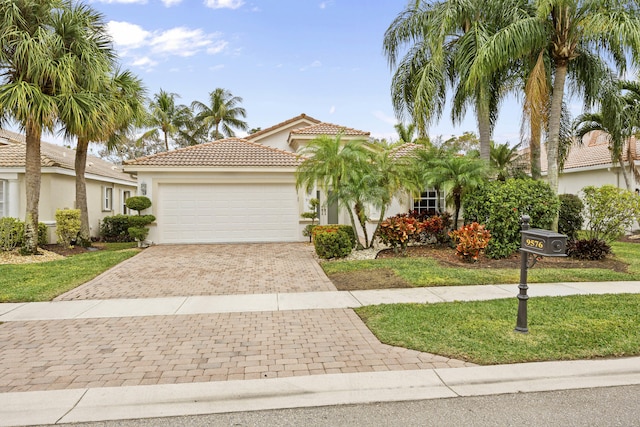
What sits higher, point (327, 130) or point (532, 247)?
point (327, 130)

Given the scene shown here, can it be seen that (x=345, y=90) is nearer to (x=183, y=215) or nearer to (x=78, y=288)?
(x=183, y=215)

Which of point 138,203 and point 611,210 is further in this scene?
point 138,203

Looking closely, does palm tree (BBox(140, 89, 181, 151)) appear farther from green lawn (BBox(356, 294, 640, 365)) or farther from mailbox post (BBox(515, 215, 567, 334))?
mailbox post (BBox(515, 215, 567, 334))

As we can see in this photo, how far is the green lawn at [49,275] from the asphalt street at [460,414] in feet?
18.4

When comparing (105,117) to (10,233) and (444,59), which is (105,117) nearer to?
(10,233)

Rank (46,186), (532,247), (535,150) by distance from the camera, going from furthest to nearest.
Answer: (46,186)
(535,150)
(532,247)

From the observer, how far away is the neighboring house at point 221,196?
15.1m

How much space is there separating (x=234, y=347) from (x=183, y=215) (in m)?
11.3

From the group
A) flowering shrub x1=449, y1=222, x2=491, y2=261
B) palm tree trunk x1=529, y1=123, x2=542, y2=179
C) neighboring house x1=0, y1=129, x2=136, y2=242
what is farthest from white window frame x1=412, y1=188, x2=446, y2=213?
neighboring house x1=0, y1=129, x2=136, y2=242

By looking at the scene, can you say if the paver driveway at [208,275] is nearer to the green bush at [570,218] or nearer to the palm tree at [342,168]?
the palm tree at [342,168]

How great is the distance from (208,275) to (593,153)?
22097 millimetres

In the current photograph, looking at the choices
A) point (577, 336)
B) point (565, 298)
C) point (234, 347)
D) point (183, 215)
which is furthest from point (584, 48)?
point (183, 215)

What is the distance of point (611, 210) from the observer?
1096 centimetres

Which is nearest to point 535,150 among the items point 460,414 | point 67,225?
point 460,414
